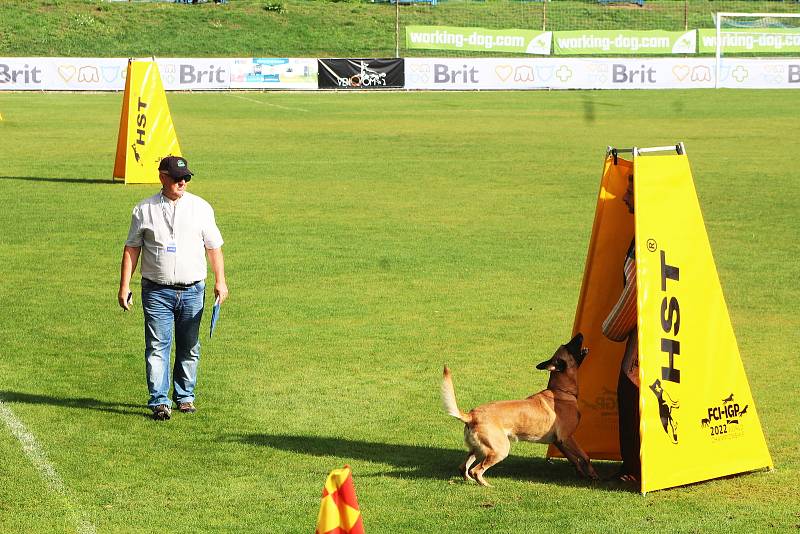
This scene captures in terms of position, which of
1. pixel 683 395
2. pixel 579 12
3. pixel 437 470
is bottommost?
pixel 437 470

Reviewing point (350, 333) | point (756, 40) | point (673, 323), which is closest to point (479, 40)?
point (756, 40)

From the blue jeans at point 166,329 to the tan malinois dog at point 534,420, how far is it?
2791 millimetres

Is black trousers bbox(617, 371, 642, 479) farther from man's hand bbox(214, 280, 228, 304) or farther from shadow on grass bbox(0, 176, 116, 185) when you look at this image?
shadow on grass bbox(0, 176, 116, 185)

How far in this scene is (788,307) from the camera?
1468 centimetres

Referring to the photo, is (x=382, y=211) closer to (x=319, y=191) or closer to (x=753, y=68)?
(x=319, y=191)

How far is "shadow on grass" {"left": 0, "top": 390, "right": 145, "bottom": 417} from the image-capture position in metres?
10.4

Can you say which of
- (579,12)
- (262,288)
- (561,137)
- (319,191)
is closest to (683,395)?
(262,288)

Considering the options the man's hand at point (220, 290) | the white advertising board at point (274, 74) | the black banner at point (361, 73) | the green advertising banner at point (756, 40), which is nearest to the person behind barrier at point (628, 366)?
the man's hand at point (220, 290)

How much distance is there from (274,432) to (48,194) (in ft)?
50.1

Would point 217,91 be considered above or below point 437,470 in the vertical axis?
above

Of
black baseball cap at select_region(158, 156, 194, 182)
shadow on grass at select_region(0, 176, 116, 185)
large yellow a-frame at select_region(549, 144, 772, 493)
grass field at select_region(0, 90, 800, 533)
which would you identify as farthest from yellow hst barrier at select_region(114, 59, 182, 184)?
large yellow a-frame at select_region(549, 144, 772, 493)

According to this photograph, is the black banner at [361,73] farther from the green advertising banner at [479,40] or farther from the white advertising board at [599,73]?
the green advertising banner at [479,40]

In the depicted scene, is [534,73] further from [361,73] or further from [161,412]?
[161,412]

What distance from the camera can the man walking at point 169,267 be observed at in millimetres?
9953
